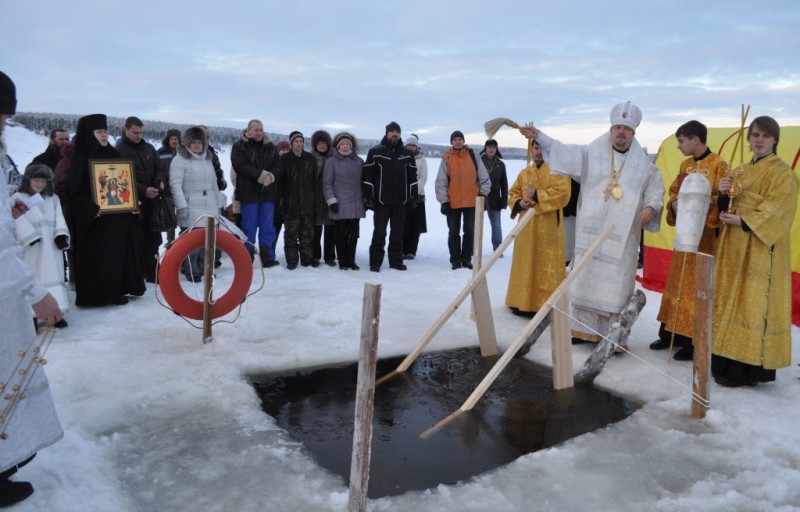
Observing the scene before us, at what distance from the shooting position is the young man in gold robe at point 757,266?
395cm

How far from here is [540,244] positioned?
5.76 m

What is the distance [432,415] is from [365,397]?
4.30 ft

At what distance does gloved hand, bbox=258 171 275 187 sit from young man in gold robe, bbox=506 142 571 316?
327 centimetres

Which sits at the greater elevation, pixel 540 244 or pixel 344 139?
pixel 344 139

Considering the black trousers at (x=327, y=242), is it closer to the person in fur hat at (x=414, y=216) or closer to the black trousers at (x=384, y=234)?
the black trousers at (x=384, y=234)

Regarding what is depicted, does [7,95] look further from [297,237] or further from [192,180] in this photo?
[297,237]

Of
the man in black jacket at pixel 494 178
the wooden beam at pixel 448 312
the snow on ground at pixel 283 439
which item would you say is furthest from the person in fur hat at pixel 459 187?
the wooden beam at pixel 448 312

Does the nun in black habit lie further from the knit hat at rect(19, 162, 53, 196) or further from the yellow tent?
the yellow tent

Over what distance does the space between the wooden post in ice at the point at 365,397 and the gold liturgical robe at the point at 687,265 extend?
3023 mm

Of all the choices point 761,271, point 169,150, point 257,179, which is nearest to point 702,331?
point 761,271

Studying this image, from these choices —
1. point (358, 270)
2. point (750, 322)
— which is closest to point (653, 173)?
point (750, 322)

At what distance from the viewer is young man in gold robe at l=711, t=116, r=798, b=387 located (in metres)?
3.95

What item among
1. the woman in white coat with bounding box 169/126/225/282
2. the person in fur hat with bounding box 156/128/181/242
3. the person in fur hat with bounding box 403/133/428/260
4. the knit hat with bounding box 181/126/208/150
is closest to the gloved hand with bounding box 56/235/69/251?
the woman in white coat with bounding box 169/126/225/282

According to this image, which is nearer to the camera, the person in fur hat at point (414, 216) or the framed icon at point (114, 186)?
the framed icon at point (114, 186)
